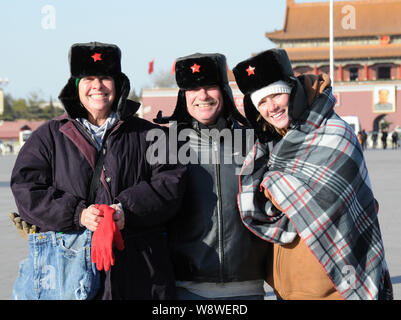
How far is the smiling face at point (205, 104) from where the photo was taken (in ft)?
9.26

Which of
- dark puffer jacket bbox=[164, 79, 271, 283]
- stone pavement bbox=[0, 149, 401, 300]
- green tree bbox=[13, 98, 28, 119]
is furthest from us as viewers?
green tree bbox=[13, 98, 28, 119]

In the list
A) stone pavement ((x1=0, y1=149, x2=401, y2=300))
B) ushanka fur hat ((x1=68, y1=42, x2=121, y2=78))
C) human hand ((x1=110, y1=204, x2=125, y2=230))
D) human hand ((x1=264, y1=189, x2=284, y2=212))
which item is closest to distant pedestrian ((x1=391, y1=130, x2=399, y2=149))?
stone pavement ((x1=0, y1=149, x2=401, y2=300))

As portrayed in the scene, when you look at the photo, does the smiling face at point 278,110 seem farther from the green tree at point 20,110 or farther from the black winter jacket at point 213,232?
the green tree at point 20,110

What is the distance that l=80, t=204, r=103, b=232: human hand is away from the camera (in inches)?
96.1

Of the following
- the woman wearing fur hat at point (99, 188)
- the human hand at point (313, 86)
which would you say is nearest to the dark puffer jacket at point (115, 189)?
the woman wearing fur hat at point (99, 188)

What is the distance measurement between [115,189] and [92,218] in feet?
0.64

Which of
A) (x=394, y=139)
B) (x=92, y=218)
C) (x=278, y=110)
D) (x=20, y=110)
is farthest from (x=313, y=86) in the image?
(x=20, y=110)

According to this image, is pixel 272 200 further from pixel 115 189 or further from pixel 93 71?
pixel 93 71

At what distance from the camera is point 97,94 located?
104 inches

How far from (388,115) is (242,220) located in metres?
34.8

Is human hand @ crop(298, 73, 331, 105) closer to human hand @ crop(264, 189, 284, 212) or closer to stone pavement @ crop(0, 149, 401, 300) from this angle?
human hand @ crop(264, 189, 284, 212)

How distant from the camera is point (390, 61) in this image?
3566 cm
